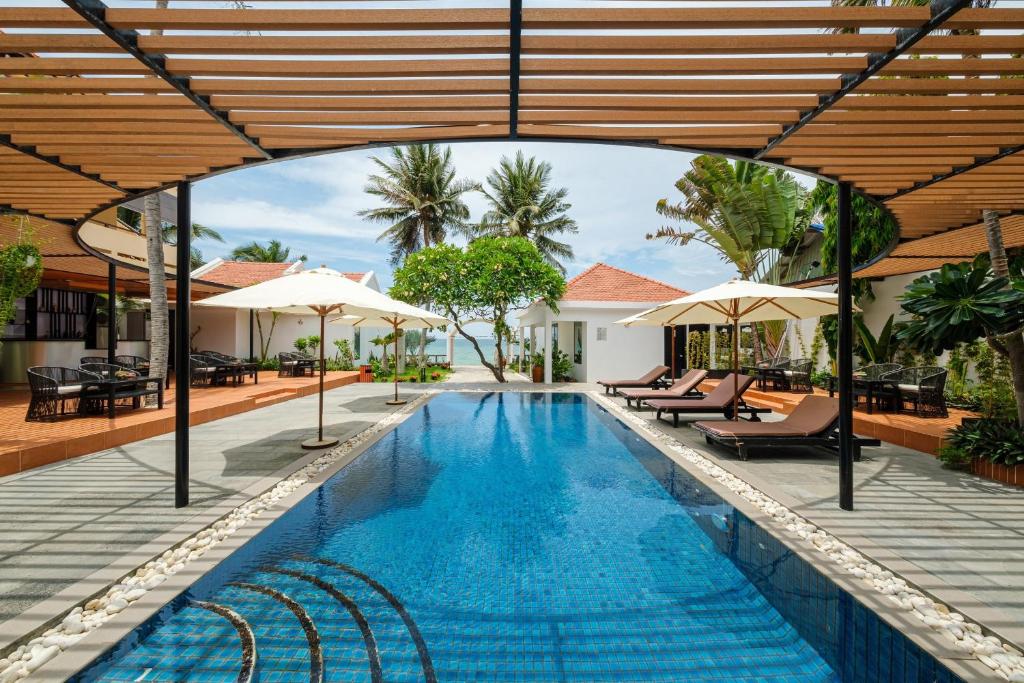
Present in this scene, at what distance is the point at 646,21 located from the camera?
3.17 m

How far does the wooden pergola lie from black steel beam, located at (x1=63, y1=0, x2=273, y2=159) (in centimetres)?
1

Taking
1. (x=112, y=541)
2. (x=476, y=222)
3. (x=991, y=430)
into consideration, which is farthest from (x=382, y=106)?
(x=476, y=222)

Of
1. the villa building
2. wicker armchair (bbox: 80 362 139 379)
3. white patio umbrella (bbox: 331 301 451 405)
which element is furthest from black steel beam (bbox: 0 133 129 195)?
the villa building

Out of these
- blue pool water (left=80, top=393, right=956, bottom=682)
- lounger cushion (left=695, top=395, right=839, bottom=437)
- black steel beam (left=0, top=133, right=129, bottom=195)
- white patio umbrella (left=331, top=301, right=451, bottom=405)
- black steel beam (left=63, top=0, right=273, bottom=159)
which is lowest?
blue pool water (left=80, top=393, right=956, bottom=682)

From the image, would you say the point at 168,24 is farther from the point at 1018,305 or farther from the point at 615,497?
the point at 1018,305

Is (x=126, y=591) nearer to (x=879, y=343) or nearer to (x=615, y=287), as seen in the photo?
(x=879, y=343)

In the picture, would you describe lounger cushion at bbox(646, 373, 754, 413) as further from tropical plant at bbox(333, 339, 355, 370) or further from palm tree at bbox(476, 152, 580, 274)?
palm tree at bbox(476, 152, 580, 274)

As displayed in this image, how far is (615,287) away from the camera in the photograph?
22594 millimetres

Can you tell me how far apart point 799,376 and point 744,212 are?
578 centimetres

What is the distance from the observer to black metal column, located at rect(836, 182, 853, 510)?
532 centimetres

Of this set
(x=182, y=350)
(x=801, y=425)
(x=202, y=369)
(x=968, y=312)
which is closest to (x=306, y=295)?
(x=182, y=350)

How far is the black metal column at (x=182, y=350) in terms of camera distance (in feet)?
17.4

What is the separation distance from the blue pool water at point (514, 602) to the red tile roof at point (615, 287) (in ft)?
51.5

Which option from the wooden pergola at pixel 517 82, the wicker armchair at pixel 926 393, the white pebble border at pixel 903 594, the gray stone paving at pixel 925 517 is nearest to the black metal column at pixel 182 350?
the wooden pergola at pixel 517 82
